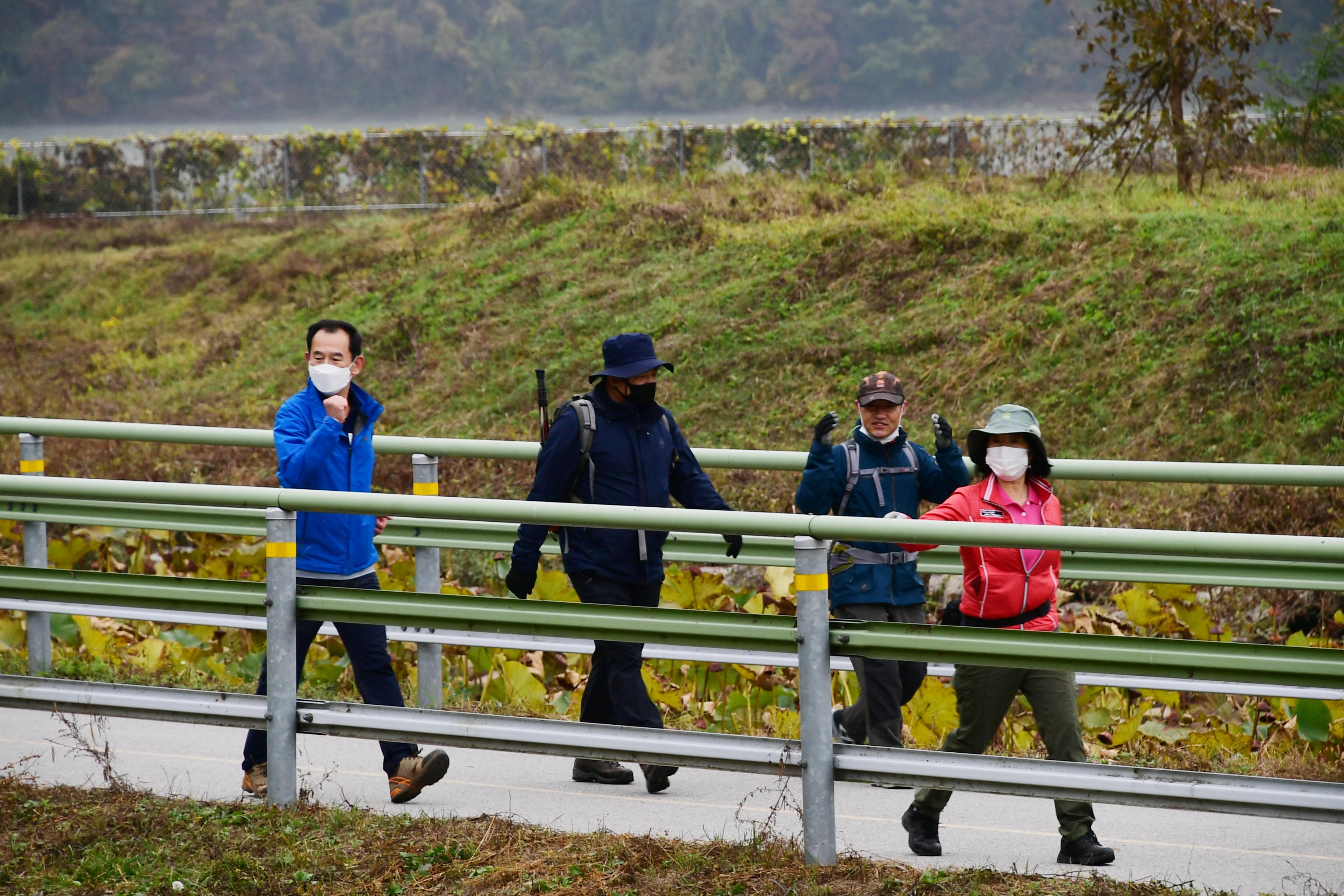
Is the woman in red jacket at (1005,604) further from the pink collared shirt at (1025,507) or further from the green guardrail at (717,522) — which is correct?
the green guardrail at (717,522)

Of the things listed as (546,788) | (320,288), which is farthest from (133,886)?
(320,288)

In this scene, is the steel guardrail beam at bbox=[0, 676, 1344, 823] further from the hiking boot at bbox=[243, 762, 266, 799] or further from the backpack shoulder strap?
the backpack shoulder strap

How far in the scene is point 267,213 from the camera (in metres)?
26.2

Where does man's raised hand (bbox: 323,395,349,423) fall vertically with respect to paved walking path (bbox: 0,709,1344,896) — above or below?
above

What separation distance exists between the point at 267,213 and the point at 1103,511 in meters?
19.6

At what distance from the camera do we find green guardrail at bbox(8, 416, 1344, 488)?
16.7 feet

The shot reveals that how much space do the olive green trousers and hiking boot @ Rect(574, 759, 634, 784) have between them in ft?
4.20

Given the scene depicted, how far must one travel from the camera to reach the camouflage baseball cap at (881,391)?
514 cm

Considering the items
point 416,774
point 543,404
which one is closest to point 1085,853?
point 416,774

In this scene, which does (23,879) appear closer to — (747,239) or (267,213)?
(747,239)

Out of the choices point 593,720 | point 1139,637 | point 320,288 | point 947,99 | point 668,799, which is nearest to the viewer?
point 1139,637

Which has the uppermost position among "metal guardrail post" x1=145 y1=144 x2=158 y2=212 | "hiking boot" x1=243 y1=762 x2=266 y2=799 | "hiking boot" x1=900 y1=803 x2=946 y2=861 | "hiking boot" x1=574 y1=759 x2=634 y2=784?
"metal guardrail post" x1=145 y1=144 x2=158 y2=212

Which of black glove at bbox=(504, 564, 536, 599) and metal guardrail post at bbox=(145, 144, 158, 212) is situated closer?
black glove at bbox=(504, 564, 536, 599)

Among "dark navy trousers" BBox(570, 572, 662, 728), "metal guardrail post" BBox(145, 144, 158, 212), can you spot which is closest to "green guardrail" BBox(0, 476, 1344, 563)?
"dark navy trousers" BBox(570, 572, 662, 728)
